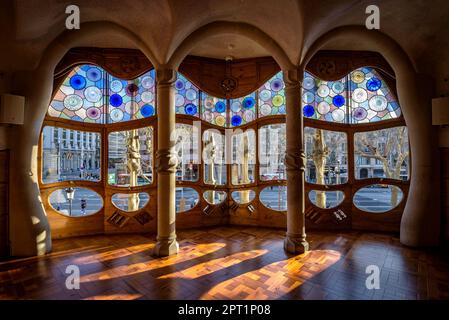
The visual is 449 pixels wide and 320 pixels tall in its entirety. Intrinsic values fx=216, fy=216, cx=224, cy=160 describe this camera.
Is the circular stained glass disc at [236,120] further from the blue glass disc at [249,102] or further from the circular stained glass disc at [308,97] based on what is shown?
the circular stained glass disc at [308,97]

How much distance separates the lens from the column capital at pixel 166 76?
3516 mm

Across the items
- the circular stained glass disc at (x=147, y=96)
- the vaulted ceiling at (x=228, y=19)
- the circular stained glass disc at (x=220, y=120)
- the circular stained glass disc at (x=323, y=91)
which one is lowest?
the circular stained glass disc at (x=220, y=120)

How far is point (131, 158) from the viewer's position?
4609 mm

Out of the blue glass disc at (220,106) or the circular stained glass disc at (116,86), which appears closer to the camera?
the circular stained glass disc at (116,86)

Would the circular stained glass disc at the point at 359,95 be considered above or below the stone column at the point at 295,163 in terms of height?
above

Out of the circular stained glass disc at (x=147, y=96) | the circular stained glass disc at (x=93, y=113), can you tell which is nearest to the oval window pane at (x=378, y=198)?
the circular stained glass disc at (x=147, y=96)

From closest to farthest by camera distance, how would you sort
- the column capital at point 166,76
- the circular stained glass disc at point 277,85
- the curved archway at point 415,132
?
1. the column capital at point 166,76
2. the curved archway at point 415,132
3. the circular stained glass disc at point 277,85

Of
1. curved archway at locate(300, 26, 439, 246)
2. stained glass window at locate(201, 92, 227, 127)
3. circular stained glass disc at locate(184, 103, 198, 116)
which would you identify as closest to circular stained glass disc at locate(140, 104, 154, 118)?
circular stained glass disc at locate(184, 103, 198, 116)

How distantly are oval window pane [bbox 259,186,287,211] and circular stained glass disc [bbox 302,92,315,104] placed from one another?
2.00 metres

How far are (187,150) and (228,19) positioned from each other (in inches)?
104

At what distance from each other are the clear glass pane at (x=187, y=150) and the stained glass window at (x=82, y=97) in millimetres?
1671
